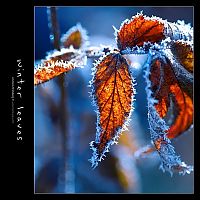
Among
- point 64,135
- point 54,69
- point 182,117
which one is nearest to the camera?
point 54,69

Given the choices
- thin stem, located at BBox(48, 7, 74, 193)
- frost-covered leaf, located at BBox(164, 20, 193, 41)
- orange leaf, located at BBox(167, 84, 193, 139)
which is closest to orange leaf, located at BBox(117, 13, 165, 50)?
frost-covered leaf, located at BBox(164, 20, 193, 41)

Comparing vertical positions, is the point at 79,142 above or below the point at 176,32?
below

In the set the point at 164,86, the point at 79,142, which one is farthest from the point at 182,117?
the point at 79,142

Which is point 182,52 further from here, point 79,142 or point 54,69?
point 79,142

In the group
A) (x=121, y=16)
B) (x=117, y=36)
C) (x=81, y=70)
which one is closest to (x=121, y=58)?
(x=117, y=36)

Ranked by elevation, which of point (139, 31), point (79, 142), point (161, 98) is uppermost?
point (139, 31)

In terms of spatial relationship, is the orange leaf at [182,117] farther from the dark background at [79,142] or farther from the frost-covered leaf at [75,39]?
the frost-covered leaf at [75,39]
